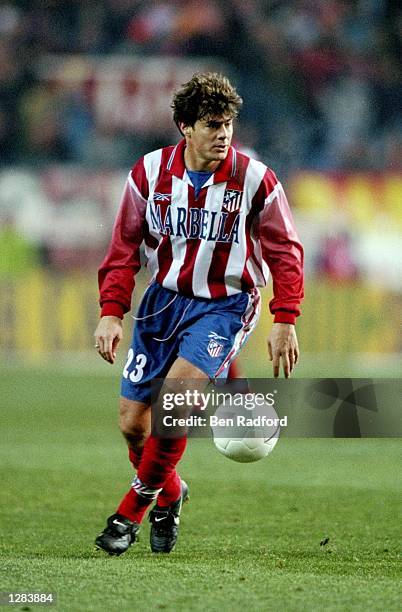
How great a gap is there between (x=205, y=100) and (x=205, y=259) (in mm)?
645

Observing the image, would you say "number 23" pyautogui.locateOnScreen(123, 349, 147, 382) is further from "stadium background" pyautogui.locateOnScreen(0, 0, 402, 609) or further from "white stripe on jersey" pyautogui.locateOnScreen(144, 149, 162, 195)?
"stadium background" pyautogui.locateOnScreen(0, 0, 402, 609)

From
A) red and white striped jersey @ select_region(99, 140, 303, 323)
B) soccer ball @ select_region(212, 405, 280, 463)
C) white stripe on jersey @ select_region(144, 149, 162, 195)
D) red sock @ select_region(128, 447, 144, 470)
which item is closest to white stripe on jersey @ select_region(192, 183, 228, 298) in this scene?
red and white striped jersey @ select_region(99, 140, 303, 323)

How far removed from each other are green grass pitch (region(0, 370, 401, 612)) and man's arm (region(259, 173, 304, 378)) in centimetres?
85

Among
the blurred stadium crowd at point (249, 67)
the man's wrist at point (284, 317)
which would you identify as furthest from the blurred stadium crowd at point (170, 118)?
A: the man's wrist at point (284, 317)

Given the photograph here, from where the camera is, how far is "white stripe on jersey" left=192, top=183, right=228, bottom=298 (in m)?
4.98

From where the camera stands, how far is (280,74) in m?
20.4

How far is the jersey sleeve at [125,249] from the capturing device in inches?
198

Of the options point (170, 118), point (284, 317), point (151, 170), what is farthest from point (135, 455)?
point (170, 118)

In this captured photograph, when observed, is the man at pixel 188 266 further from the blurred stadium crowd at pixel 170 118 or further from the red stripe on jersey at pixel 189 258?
the blurred stadium crowd at pixel 170 118

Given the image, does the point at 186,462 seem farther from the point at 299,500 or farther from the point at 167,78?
the point at 167,78

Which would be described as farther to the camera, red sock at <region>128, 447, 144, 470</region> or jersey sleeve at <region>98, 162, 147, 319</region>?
red sock at <region>128, 447, 144, 470</region>

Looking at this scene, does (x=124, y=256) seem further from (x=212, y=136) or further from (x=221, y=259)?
(x=212, y=136)

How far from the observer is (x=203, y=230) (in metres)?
5.00

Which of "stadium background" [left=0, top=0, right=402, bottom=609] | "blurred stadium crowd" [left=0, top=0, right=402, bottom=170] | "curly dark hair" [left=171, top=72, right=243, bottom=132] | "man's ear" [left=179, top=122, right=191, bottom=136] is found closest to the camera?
"curly dark hair" [left=171, top=72, right=243, bottom=132]
